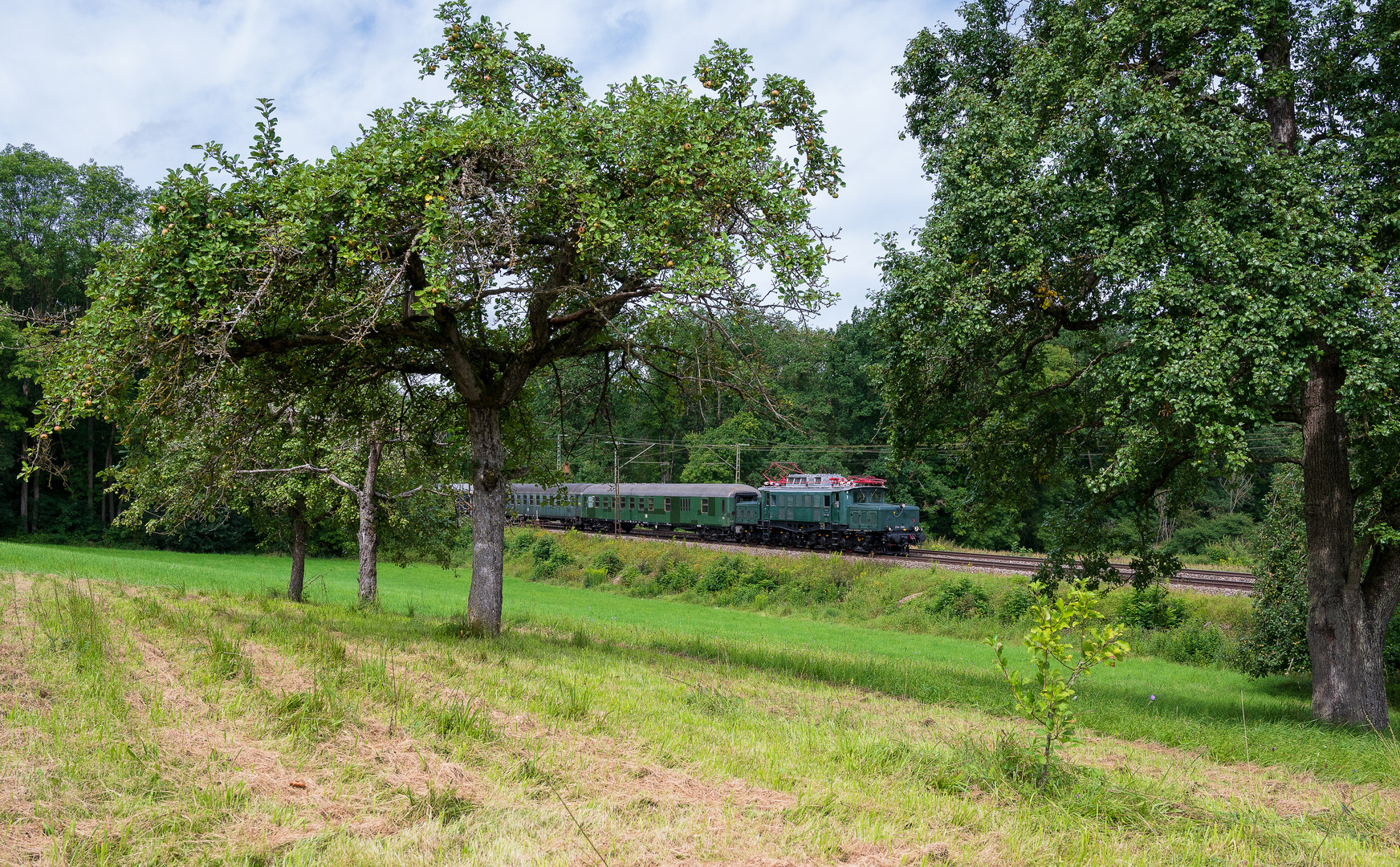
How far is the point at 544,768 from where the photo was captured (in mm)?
4840

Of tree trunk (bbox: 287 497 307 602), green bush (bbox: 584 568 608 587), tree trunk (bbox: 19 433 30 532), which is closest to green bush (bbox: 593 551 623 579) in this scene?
green bush (bbox: 584 568 608 587)

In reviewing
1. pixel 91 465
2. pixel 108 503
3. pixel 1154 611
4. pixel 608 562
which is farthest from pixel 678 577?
pixel 108 503

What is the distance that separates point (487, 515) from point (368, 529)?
6398 millimetres

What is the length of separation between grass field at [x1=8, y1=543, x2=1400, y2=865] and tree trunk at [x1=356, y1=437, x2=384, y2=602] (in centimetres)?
653

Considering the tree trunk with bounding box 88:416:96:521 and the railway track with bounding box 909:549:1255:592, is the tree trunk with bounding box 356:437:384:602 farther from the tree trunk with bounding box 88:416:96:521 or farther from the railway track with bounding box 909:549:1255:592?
the tree trunk with bounding box 88:416:96:521

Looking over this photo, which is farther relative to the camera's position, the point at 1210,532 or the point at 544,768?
the point at 1210,532

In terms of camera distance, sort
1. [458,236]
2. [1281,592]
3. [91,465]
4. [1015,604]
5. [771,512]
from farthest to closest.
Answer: [91,465] < [771,512] < [1015,604] < [1281,592] < [458,236]

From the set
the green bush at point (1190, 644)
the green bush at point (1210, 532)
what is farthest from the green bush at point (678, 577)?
the green bush at point (1210, 532)

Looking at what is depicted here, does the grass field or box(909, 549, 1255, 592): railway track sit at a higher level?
the grass field

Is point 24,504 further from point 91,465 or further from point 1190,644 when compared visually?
point 1190,644

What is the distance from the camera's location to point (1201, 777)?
22.0ft

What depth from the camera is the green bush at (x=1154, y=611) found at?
20.7 m

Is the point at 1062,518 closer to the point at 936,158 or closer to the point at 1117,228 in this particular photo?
the point at 1117,228

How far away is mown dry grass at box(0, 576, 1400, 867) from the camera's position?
3.75m
